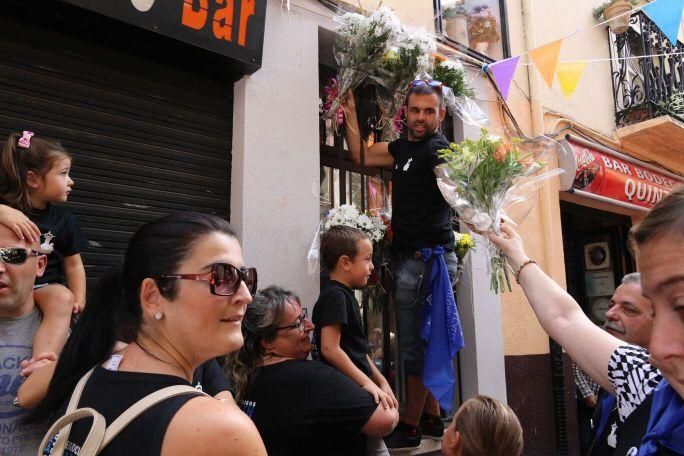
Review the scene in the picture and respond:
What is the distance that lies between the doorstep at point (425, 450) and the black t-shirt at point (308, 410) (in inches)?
60.8

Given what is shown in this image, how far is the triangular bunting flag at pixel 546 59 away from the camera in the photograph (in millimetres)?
5641

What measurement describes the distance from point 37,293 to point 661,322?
2407 millimetres

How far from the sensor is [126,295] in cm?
169

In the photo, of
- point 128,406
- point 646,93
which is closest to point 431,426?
point 128,406

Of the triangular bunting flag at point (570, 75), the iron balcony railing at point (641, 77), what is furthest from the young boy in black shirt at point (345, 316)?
the iron balcony railing at point (641, 77)

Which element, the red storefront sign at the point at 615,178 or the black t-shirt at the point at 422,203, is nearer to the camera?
the black t-shirt at the point at 422,203

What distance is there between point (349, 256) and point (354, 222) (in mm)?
589

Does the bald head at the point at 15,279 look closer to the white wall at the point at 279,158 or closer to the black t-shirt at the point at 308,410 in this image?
the black t-shirt at the point at 308,410

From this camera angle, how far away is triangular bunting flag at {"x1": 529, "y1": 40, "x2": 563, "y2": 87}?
5641mm

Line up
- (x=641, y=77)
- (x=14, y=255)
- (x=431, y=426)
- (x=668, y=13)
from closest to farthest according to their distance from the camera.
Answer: (x=14, y=255) < (x=431, y=426) < (x=668, y=13) < (x=641, y=77)

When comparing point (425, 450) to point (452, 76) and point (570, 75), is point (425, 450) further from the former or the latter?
point (570, 75)

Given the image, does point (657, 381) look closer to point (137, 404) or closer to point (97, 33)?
point (137, 404)

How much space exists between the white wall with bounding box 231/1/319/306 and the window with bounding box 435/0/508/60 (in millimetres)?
2293

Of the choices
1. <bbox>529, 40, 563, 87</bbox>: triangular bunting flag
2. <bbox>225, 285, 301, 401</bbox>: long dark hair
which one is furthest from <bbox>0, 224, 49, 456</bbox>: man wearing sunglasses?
<bbox>529, 40, 563, 87</bbox>: triangular bunting flag
